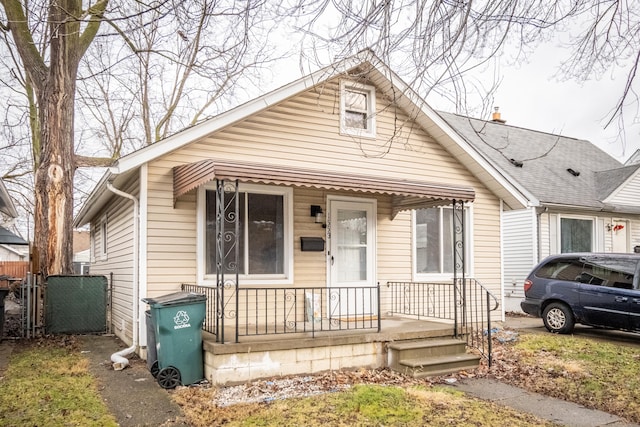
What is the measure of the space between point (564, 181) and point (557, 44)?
11788 mm

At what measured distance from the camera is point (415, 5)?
15.5ft

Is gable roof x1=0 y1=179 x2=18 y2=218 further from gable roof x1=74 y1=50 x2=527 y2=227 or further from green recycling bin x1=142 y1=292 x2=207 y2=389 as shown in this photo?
green recycling bin x1=142 y1=292 x2=207 y2=389

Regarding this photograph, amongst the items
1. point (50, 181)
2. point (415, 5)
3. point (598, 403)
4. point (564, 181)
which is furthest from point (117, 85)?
point (598, 403)

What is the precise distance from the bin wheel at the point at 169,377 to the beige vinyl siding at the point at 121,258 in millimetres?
2551

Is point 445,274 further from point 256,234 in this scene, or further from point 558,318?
point 256,234

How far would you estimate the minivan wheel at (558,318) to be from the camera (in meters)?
9.98

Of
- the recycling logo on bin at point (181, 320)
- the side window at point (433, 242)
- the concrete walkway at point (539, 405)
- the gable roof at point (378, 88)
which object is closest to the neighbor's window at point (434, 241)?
the side window at point (433, 242)

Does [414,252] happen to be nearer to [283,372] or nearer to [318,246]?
[318,246]

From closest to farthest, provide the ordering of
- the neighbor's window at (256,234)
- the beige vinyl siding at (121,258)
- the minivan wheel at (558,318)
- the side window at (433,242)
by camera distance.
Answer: the neighbor's window at (256,234)
the beige vinyl siding at (121,258)
the minivan wheel at (558,318)
the side window at (433,242)

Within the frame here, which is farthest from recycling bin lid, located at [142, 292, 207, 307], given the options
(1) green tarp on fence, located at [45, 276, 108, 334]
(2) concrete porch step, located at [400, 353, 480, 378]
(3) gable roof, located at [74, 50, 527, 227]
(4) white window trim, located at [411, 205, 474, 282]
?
(4) white window trim, located at [411, 205, 474, 282]

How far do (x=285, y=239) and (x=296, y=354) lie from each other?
2351mm

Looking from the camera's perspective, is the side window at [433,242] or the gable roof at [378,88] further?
the side window at [433,242]

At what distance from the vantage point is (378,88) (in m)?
9.73

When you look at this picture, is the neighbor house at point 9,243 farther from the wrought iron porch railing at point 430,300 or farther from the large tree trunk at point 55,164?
the wrought iron porch railing at point 430,300
